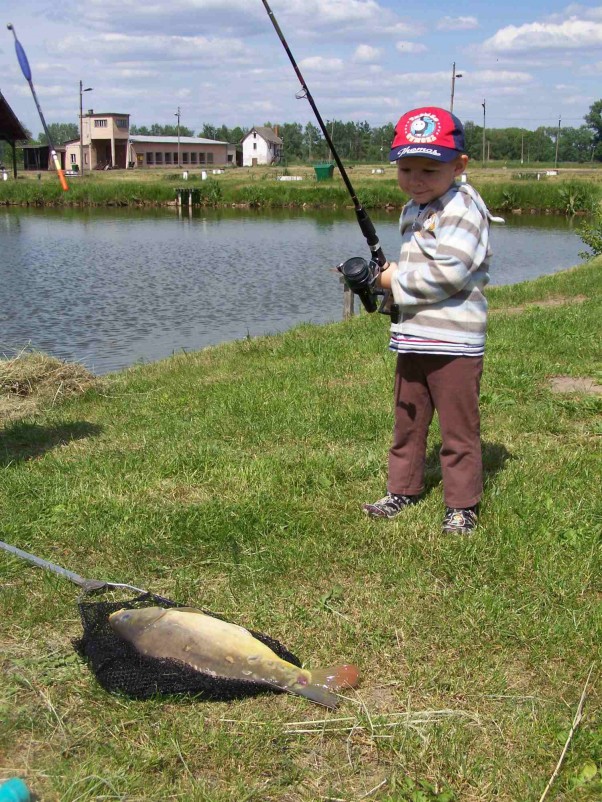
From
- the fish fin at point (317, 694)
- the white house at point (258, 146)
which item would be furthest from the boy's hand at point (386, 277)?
the white house at point (258, 146)

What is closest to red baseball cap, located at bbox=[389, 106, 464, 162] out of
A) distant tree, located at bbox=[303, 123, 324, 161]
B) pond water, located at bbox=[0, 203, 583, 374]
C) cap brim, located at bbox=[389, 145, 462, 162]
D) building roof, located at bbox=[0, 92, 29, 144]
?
cap brim, located at bbox=[389, 145, 462, 162]

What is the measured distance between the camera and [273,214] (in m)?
49.1

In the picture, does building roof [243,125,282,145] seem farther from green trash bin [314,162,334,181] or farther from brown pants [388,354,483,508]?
brown pants [388,354,483,508]

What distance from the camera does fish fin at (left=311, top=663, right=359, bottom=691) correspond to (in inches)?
121

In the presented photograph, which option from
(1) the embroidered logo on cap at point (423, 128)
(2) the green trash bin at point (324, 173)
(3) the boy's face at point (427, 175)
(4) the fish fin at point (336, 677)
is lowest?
(4) the fish fin at point (336, 677)

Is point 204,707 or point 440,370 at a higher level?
point 440,370

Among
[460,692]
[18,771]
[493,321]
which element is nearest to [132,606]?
[18,771]

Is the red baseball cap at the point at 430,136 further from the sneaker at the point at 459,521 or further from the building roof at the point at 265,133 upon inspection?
the building roof at the point at 265,133

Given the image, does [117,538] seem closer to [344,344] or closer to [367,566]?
[367,566]

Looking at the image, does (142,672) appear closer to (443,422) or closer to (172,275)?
(443,422)

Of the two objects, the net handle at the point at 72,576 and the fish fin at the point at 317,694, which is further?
the net handle at the point at 72,576

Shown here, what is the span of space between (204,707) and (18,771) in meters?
0.65

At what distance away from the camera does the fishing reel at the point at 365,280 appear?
422 cm

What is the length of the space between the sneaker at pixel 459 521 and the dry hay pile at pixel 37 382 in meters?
4.45
